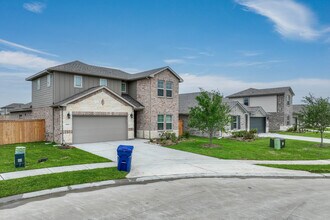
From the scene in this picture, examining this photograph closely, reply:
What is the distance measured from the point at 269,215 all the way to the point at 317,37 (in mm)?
22059

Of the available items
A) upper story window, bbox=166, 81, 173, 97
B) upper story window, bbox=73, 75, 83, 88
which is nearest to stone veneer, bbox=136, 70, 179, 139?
upper story window, bbox=166, 81, 173, 97

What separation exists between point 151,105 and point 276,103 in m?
25.5

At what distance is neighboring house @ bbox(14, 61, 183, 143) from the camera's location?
19.0 meters

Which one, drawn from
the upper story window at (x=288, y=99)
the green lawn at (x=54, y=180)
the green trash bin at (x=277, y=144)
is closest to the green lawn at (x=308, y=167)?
the green trash bin at (x=277, y=144)

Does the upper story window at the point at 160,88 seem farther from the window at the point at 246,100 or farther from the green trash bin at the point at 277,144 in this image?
the window at the point at 246,100

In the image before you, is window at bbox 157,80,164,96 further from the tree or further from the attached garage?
the attached garage

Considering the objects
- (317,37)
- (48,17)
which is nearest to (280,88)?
(317,37)

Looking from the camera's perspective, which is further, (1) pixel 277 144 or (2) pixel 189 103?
(2) pixel 189 103

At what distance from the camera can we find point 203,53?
26141mm

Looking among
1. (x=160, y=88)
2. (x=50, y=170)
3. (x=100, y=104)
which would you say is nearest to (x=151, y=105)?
(x=160, y=88)

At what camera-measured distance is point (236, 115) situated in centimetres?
2936

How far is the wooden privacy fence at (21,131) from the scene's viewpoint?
60.1 feet

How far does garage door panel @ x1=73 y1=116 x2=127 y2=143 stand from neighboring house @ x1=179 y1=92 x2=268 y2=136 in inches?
367

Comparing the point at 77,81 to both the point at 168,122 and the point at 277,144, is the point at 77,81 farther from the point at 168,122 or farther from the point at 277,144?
the point at 277,144
